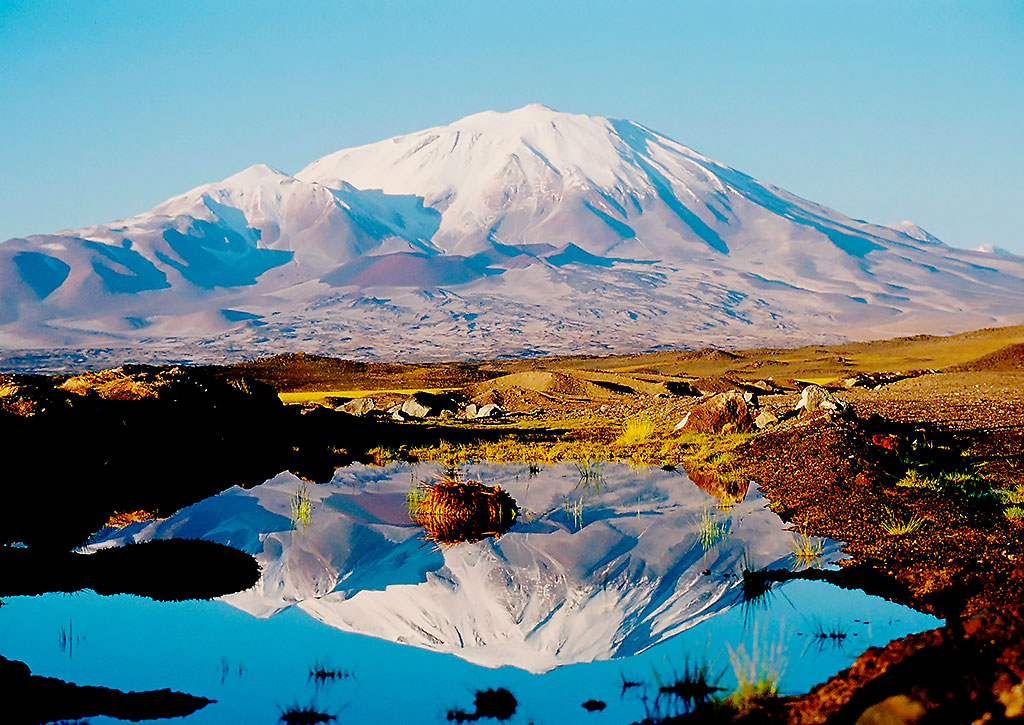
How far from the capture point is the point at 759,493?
10539mm

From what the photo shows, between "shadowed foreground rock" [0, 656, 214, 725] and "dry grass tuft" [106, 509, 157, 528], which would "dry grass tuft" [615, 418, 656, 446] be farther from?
"shadowed foreground rock" [0, 656, 214, 725]

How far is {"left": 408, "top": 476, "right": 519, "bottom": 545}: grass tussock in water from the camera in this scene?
336 inches

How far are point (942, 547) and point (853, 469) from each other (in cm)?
353

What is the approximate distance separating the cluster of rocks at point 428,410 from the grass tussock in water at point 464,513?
13.7m

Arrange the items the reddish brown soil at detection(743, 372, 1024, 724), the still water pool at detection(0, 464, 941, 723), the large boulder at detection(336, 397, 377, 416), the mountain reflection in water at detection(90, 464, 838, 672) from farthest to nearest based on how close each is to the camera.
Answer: the large boulder at detection(336, 397, 377, 416)
the mountain reflection in water at detection(90, 464, 838, 672)
the still water pool at detection(0, 464, 941, 723)
the reddish brown soil at detection(743, 372, 1024, 724)

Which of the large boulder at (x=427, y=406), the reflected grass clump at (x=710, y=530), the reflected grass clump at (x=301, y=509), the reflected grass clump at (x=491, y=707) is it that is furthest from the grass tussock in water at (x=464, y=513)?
the large boulder at (x=427, y=406)

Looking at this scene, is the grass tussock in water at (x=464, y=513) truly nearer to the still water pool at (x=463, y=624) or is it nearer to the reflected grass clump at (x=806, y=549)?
the still water pool at (x=463, y=624)

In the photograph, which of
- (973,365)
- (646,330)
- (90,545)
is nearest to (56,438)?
(90,545)

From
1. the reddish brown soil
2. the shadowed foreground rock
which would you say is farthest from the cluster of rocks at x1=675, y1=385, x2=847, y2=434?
the shadowed foreground rock

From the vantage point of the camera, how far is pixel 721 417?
664 inches

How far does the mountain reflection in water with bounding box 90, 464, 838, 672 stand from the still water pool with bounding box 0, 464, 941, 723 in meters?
0.02

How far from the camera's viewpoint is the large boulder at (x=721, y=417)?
54.5 feet

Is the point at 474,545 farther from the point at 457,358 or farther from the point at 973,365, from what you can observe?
the point at 457,358

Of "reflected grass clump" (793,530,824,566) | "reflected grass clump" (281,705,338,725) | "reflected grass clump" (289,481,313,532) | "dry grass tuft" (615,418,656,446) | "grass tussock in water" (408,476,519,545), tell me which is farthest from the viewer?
"dry grass tuft" (615,418,656,446)
